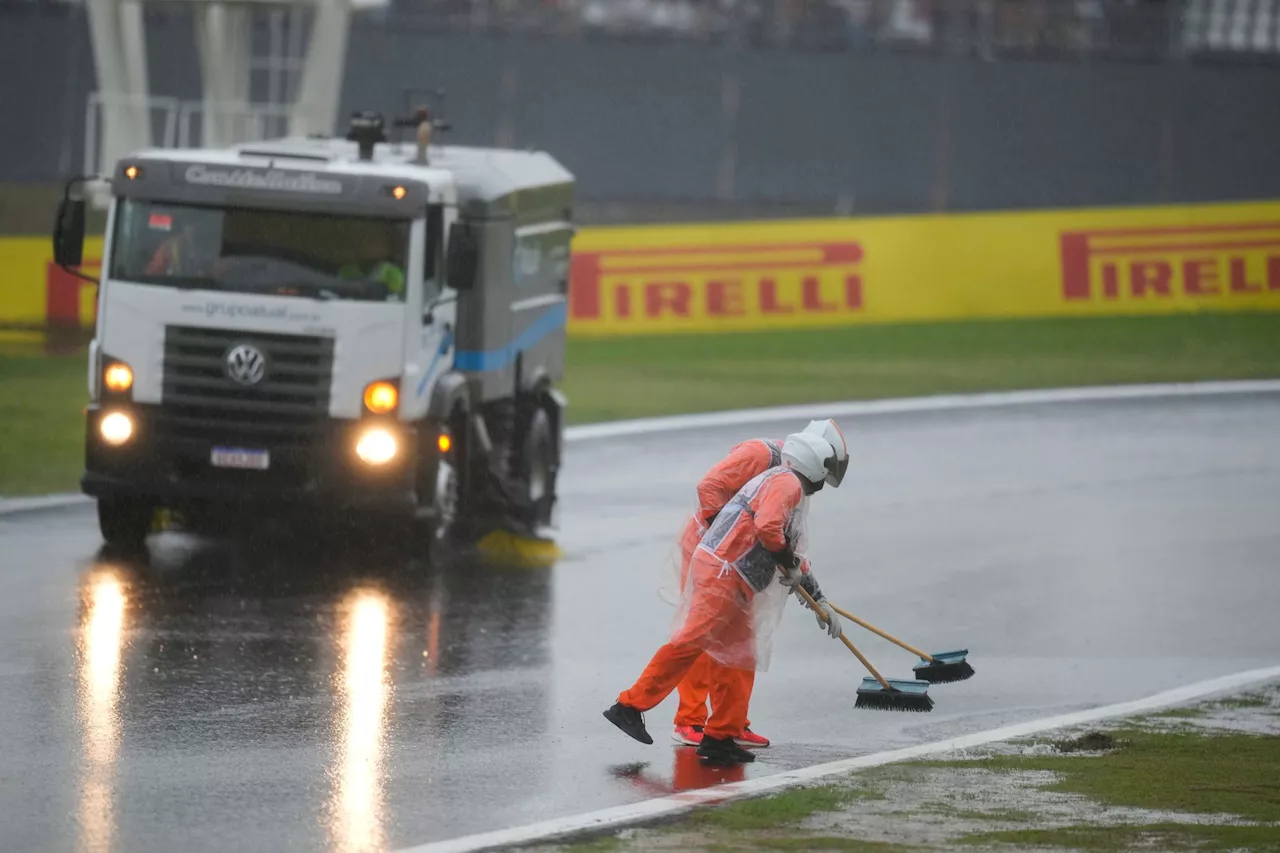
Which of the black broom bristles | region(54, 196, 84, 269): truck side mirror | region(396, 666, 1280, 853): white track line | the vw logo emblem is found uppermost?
region(54, 196, 84, 269): truck side mirror

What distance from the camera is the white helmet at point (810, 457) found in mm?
9797

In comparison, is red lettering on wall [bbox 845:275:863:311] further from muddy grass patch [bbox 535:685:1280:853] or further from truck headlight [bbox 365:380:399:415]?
muddy grass patch [bbox 535:685:1280:853]

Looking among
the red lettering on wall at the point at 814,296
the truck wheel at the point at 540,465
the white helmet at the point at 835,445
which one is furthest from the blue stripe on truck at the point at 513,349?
the red lettering on wall at the point at 814,296

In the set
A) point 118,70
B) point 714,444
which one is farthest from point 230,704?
point 118,70

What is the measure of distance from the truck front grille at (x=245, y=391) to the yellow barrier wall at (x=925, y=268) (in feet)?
42.9

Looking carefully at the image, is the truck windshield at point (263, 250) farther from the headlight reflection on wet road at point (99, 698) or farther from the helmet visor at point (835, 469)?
the helmet visor at point (835, 469)

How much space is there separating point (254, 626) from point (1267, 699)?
5.54 meters

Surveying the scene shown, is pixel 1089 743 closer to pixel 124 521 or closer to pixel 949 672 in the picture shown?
pixel 949 672

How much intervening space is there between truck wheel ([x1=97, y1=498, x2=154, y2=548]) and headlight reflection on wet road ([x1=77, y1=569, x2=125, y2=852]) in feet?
2.72

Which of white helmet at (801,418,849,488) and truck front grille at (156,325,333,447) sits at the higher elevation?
white helmet at (801,418,849,488)

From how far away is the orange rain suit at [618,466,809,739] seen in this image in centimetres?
975

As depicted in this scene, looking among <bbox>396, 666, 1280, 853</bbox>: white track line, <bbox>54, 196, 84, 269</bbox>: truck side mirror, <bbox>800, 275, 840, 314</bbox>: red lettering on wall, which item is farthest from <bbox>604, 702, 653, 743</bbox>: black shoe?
<bbox>800, 275, 840, 314</bbox>: red lettering on wall

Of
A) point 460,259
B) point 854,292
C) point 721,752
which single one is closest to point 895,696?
point 721,752

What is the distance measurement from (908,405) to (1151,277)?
748 centimetres
